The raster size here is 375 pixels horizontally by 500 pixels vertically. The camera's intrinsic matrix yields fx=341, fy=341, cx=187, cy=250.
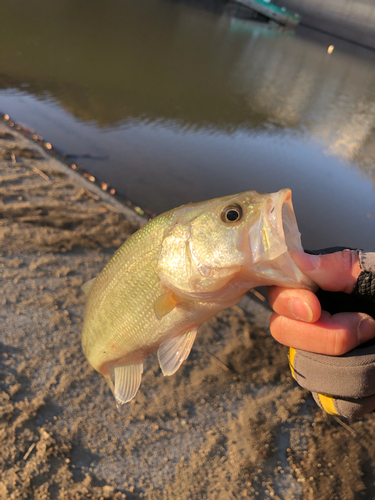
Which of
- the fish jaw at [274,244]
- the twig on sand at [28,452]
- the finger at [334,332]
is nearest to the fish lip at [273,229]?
the fish jaw at [274,244]

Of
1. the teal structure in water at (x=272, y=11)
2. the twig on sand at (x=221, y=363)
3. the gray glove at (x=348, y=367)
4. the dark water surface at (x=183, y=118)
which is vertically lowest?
the twig on sand at (x=221, y=363)

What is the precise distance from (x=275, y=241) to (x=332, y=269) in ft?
1.37

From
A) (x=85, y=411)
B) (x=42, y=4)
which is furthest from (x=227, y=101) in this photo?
(x=42, y=4)

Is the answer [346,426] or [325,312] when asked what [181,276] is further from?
[346,426]

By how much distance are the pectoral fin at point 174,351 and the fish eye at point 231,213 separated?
64 cm

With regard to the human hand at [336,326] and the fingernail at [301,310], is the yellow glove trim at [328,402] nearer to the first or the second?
the human hand at [336,326]

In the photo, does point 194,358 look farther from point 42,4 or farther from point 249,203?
point 42,4

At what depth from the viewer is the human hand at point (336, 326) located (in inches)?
61.7

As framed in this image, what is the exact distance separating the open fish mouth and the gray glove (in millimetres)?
385

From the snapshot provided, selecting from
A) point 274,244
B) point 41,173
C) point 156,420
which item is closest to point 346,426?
point 156,420

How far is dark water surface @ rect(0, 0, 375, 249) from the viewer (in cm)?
605

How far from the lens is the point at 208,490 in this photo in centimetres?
247

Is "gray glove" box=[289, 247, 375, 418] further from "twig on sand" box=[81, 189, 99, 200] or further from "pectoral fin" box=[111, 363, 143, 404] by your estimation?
"twig on sand" box=[81, 189, 99, 200]

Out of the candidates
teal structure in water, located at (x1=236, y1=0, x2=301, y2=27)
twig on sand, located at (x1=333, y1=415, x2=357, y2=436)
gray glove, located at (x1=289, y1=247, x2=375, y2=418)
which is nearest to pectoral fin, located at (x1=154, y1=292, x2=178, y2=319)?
gray glove, located at (x1=289, y1=247, x2=375, y2=418)
